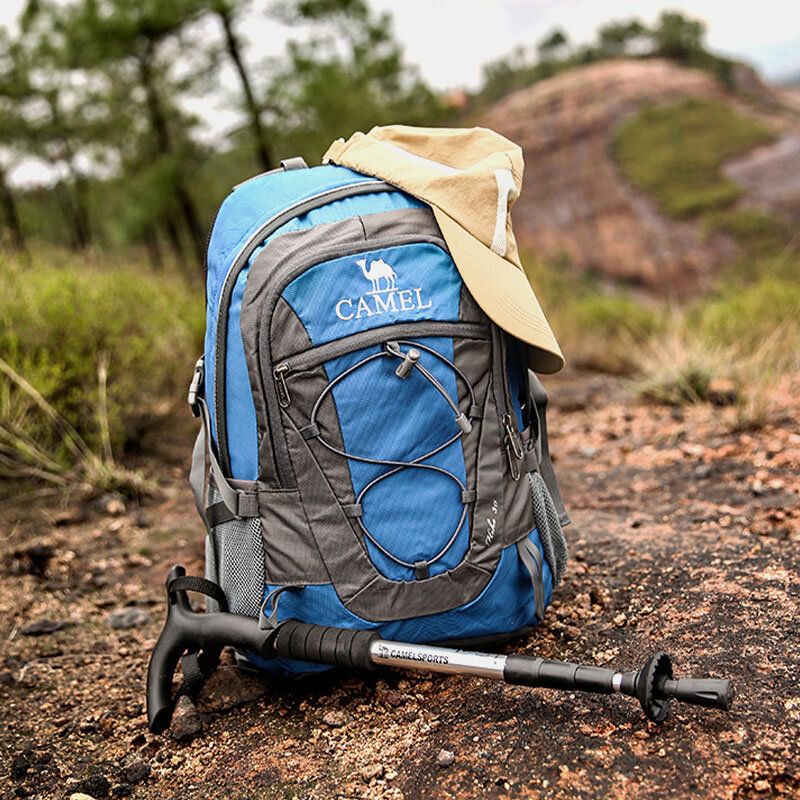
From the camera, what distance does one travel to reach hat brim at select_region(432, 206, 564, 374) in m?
2.12

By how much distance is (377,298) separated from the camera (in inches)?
82.2

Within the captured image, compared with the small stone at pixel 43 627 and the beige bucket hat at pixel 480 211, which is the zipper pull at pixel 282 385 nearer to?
the beige bucket hat at pixel 480 211

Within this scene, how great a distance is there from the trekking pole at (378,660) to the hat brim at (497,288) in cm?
75

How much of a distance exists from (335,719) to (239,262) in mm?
1084

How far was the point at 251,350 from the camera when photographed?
210cm

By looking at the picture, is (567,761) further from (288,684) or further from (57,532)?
(57,532)

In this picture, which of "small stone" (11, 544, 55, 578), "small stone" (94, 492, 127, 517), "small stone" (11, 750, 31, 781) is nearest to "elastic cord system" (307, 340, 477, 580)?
"small stone" (11, 750, 31, 781)

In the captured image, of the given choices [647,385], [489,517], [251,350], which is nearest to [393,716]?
[489,517]

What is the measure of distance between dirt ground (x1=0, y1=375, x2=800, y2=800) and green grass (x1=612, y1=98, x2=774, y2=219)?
22.1 meters

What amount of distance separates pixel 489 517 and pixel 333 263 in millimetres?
703

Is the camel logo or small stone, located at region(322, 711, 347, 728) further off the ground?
the camel logo

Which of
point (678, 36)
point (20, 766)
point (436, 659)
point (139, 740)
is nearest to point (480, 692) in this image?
point (436, 659)

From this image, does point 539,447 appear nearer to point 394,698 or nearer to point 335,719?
point 394,698

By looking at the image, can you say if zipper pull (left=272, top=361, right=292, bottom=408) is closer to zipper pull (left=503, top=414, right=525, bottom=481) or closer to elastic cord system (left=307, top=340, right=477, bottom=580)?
elastic cord system (left=307, top=340, right=477, bottom=580)
